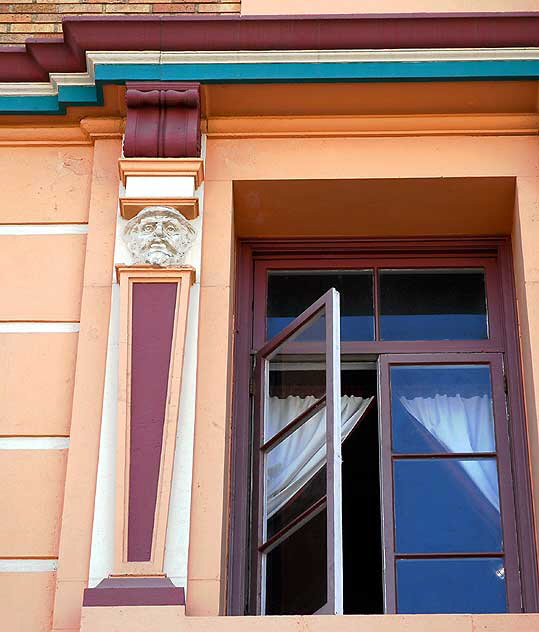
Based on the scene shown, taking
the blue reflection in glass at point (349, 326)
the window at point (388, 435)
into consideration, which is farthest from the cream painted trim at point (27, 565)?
the blue reflection in glass at point (349, 326)

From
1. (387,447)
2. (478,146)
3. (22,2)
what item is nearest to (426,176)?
(478,146)

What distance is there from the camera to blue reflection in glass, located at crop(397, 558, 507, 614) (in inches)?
252

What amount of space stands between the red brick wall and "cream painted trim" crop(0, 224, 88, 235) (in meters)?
1.11

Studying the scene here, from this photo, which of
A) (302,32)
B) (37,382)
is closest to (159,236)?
(37,382)

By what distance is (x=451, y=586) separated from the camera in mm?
6449

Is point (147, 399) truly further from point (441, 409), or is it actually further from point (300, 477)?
point (441, 409)

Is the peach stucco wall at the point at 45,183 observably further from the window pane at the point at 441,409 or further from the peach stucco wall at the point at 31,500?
the window pane at the point at 441,409

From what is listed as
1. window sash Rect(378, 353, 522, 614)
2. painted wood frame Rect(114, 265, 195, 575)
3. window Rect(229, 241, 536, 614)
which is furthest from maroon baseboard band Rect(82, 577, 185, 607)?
window sash Rect(378, 353, 522, 614)

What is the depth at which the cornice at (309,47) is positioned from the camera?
6.95 metres

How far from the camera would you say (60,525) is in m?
6.23

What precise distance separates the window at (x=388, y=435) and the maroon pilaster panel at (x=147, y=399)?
1.95ft

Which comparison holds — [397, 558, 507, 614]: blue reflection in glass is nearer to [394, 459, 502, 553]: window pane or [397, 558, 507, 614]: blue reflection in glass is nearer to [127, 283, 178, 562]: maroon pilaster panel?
[394, 459, 502, 553]: window pane

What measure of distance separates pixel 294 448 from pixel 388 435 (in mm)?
439

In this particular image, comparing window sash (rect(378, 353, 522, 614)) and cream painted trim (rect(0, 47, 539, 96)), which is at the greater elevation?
cream painted trim (rect(0, 47, 539, 96))
